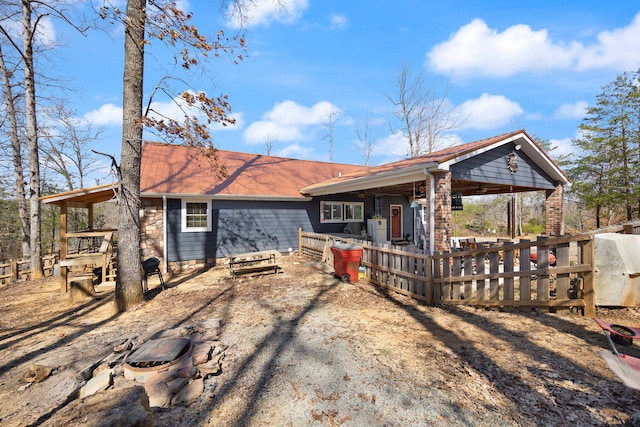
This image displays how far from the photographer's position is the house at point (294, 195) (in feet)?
22.9

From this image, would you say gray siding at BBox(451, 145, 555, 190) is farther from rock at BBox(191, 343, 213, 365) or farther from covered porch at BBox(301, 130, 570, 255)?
rock at BBox(191, 343, 213, 365)

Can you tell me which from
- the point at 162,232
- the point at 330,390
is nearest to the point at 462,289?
the point at 330,390

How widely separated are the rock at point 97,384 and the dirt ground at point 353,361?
14cm

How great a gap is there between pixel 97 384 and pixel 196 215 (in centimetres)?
753

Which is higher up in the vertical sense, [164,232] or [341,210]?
[341,210]

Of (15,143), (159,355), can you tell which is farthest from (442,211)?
(15,143)

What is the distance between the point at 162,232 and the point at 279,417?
8.54 metres

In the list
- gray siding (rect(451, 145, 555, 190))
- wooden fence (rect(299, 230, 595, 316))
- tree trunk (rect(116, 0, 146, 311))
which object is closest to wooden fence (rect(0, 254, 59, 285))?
tree trunk (rect(116, 0, 146, 311))

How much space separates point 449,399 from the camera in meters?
2.63

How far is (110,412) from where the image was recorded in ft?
6.50

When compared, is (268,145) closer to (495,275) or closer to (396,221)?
(396,221)

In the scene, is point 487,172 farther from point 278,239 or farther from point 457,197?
point 278,239

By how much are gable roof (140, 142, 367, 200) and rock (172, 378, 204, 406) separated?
Result: 22.1ft

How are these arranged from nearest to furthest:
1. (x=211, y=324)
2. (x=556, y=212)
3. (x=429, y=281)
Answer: (x=211, y=324) → (x=429, y=281) → (x=556, y=212)
